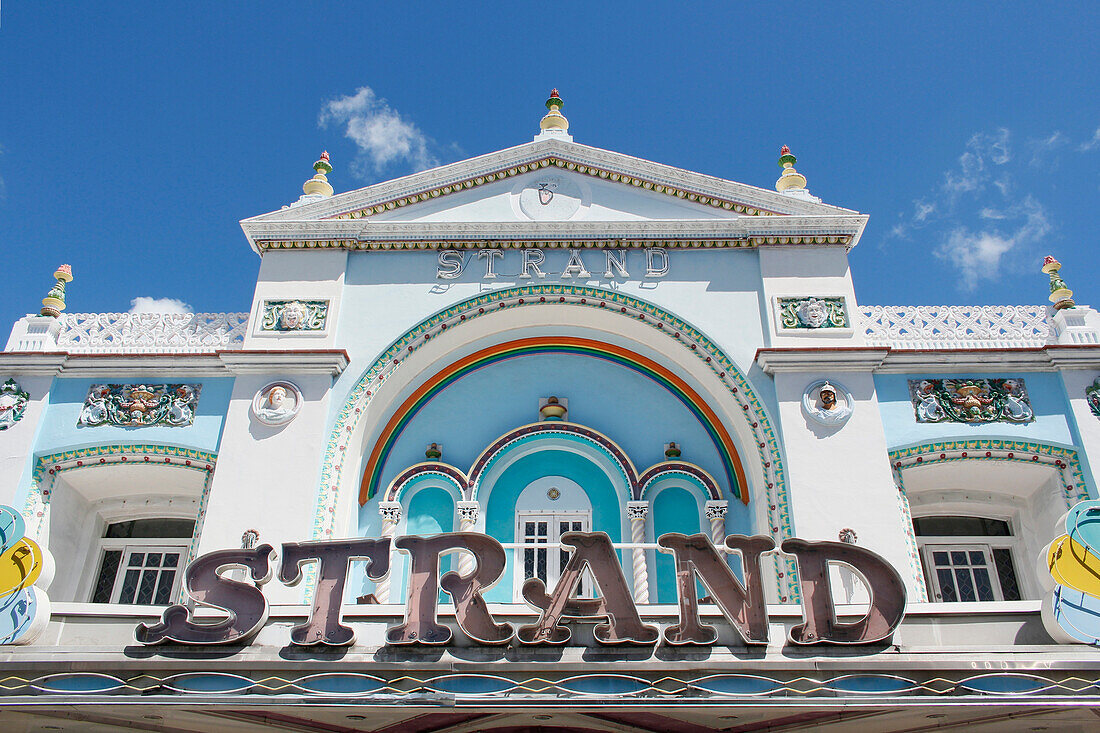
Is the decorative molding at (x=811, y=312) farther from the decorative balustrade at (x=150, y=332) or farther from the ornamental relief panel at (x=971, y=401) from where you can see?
the decorative balustrade at (x=150, y=332)

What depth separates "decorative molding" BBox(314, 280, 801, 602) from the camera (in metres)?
11.2

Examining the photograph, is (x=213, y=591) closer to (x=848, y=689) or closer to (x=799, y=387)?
(x=848, y=689)

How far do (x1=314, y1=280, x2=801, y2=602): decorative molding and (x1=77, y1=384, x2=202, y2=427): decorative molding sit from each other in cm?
229

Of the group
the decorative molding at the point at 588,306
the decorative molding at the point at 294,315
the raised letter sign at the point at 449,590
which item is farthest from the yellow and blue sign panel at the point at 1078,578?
the decorative molding at the point at 294,315

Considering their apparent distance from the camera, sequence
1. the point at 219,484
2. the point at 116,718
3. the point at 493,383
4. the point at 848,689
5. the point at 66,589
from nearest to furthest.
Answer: the point at 848,689, the point at 116,718, the point at 219,484, the point at 66,589, the point at 493,383

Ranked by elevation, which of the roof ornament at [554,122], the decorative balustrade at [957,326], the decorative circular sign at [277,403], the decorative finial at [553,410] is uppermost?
the roof ornament at [554,122]

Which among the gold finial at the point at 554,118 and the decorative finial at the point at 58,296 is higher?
the gold finial at the point at 554,118

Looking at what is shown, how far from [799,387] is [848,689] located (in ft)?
16.3

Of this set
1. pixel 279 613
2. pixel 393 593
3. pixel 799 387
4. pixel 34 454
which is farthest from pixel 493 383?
pixel 34 454

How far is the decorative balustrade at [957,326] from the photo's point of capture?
40.1 feet

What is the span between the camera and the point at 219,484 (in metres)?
11.4

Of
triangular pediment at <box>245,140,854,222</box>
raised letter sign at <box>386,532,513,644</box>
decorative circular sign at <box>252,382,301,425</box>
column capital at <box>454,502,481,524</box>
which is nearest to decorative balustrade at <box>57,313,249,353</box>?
decorative circular sign at <box>252,382,301,425</box>

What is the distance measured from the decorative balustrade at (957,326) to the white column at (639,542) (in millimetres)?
4148

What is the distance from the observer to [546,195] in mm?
13773
